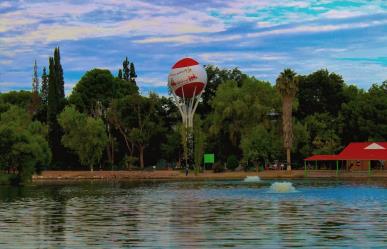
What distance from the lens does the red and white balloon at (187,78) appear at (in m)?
113

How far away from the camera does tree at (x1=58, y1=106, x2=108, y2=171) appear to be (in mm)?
112938

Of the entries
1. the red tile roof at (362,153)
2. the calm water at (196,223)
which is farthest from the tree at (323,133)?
the calm water at (196,223)

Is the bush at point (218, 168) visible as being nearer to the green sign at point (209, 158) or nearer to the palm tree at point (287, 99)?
the green sign at point (209, 158)

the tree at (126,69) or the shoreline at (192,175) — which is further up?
the tree at (126,69)

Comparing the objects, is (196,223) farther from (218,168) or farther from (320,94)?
(320,94)

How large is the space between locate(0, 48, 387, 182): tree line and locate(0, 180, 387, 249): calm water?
2377 inches

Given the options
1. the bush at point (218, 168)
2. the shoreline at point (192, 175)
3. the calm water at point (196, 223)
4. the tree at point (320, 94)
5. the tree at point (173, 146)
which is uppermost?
the tree at point (320, 94)

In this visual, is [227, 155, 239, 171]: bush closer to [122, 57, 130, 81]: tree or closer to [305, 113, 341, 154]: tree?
[305, 113, 341, 154]: tree

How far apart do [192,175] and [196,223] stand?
237ft

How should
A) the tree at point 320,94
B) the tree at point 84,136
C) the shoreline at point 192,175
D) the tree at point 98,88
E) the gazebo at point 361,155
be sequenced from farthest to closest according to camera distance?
the tree at point 98,88 → the tree at point 320,94 → the tree at point 84,136 → the gazebo at point 361,155 → the shoreline at point 192,175

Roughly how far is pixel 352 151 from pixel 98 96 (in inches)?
2120

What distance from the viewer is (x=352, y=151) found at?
109 m

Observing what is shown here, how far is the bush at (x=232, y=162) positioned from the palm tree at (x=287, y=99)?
344 inches

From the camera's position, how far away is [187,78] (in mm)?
113125
